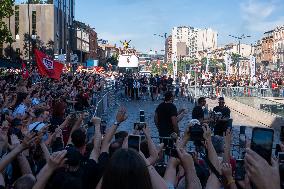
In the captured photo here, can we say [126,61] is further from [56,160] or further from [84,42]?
[84,42]

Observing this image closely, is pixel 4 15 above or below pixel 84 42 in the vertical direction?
below

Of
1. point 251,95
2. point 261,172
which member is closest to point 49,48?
point 251,95

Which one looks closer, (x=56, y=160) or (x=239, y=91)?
(x=56, y=160)

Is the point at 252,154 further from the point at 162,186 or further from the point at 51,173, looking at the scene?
the point at 51,173

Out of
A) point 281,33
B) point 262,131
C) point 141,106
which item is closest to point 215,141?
point 262,131

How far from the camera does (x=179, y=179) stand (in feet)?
17.0

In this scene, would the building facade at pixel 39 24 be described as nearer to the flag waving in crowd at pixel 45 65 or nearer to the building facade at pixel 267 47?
Result: the flag waving in crowd at pixel 45 65

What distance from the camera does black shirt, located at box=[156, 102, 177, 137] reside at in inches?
436

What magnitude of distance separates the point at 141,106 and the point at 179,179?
28.5 m

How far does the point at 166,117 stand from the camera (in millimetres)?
11156

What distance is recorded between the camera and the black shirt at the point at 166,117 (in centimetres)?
1106

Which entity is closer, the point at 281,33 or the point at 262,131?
the point at 262,131

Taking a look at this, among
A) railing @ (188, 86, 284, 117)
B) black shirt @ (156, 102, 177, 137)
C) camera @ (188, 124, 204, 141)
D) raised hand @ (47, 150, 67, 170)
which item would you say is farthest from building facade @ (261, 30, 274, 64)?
raised hand @ (47, 150, 67, 170)

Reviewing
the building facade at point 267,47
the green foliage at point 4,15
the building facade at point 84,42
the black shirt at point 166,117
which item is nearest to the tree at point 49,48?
the building facade at point 84,42
